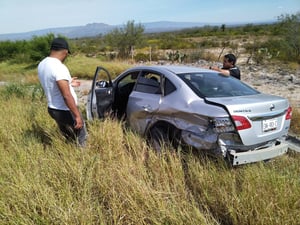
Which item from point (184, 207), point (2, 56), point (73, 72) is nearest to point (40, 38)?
point (2, 56)

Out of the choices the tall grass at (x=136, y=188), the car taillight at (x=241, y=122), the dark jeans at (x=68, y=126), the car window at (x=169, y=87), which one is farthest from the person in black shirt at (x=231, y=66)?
the dark jeans at (x=68, y=126)

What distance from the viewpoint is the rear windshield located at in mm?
4090

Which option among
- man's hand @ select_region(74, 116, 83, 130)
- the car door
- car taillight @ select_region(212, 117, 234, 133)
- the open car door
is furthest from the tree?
car taillight @ select_region(212, 117, 234, 133)

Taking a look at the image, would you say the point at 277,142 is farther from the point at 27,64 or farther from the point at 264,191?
the point at 27,64

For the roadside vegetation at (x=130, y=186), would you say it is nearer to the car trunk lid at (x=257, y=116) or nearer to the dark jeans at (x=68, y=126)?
the dark jeans at (x=68, y=126)

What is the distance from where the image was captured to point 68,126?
4125 mm

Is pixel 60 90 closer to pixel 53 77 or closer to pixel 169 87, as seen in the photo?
pixel 53 77

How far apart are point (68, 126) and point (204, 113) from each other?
6.42 feet

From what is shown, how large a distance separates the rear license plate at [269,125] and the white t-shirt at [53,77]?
261cm

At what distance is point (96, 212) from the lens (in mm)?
2779

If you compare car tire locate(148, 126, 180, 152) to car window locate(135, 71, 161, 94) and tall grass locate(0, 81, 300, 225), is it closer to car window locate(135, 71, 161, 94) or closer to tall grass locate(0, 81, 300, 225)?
tall grass locate(0, 81, 300, 225)

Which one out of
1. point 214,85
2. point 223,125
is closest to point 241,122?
point 223,125

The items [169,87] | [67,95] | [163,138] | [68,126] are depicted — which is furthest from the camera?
[169,87]

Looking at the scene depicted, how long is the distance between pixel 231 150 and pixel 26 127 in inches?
162
